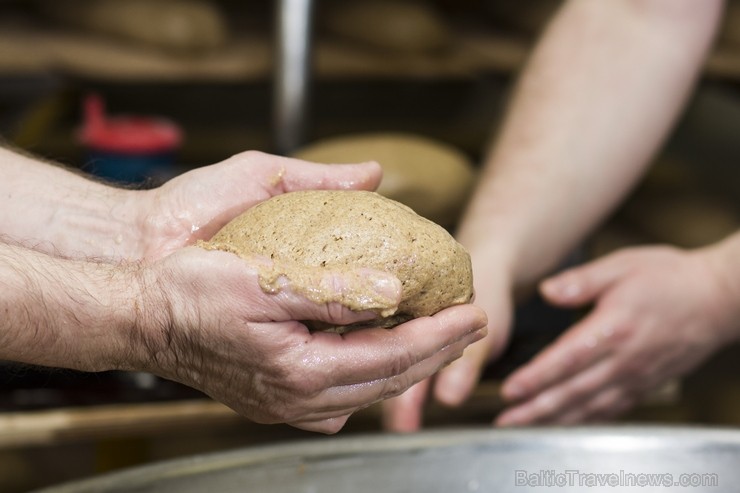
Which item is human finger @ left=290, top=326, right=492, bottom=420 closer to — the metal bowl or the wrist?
the metal bowl

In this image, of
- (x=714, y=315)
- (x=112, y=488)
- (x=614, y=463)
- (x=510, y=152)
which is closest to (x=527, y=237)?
(x=510, y=152)

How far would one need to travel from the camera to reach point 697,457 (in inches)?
42.1

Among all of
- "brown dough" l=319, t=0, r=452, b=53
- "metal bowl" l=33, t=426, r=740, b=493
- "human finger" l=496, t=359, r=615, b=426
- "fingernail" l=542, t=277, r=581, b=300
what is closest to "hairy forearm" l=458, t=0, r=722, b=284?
"fingernail" l=542, t=277, r=581, b=300

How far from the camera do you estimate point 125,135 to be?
2.03 metres

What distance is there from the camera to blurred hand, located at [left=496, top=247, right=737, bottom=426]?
53.8 inches

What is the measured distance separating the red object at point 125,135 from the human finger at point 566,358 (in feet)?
3.23

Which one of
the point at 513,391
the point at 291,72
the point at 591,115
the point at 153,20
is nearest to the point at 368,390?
the point at 513,391

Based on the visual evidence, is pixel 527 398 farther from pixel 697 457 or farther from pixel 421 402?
pixel 697 457

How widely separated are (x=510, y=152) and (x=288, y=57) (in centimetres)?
68

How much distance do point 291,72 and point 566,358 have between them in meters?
0.96

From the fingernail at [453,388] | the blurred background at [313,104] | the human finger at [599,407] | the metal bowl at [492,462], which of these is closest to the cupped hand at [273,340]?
the metal bowl at [492,462]

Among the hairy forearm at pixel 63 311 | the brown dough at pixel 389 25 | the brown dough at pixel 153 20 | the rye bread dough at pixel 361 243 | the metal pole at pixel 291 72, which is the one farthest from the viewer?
the brown dough at pixel 389 25

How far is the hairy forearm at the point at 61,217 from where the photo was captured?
105 cm

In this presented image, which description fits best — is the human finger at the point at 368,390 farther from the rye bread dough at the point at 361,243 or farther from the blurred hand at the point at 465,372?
the blurred hand at the point at 465,372
